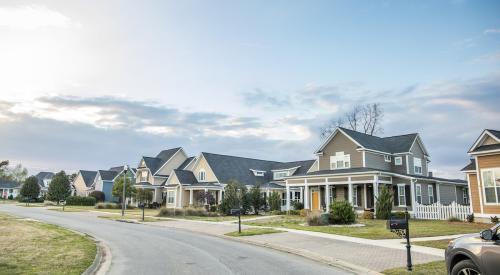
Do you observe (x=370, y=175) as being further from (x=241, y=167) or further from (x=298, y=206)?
(x=241, y=167)

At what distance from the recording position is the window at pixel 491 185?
24.4m

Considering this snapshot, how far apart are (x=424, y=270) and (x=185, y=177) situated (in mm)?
44678

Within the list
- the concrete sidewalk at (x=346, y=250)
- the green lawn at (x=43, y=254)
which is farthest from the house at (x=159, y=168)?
the green lawn at (x=43, y=254)

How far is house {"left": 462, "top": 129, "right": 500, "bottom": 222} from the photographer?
24500 millimetres

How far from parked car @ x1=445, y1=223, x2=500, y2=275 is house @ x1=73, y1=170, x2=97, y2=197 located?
262 ft

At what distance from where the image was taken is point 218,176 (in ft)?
164

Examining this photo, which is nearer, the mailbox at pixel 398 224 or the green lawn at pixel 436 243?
the mailbox at pixel 398 224

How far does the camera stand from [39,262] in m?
10.7

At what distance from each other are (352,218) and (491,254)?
19.5 meters

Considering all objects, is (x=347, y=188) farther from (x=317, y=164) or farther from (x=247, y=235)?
(x=247, y=235)

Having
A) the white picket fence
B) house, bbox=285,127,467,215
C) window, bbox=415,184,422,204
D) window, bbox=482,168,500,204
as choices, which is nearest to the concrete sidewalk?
window, bbox=482,168,500,204

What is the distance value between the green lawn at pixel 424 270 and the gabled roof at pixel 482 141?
17127 mm

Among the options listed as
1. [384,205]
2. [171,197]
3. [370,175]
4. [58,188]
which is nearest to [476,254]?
[384,205]

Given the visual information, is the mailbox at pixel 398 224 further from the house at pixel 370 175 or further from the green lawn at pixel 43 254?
the house at pixel 370 175
